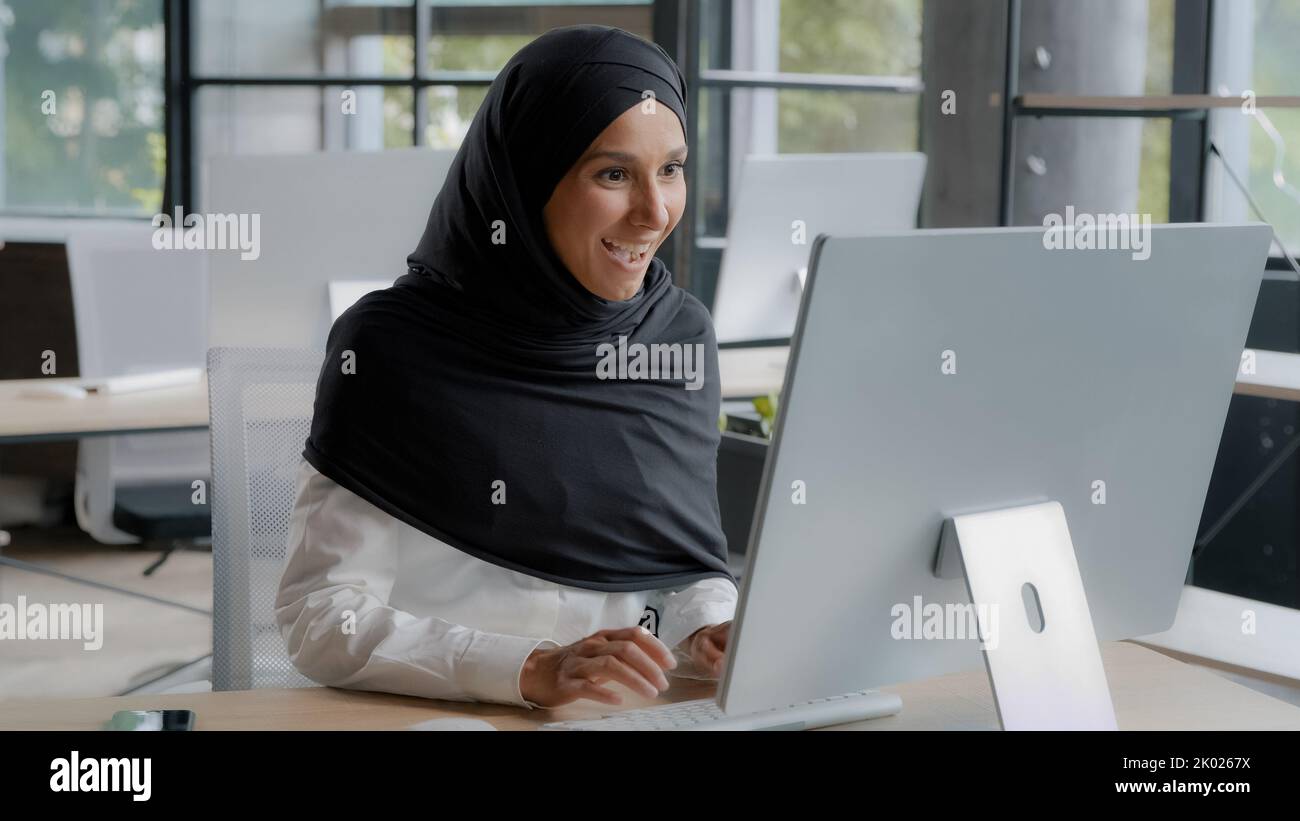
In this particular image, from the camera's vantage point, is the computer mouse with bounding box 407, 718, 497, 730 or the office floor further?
the office floor

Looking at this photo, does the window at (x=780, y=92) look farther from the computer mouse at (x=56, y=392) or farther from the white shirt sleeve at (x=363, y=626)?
the white shirt sleeve at (x=363, y=626)

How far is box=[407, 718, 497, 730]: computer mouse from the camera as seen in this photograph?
3.78 feet

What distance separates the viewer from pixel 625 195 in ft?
4.64

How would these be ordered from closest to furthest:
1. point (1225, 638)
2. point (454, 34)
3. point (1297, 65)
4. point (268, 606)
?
point (268, 606), point (1225, 638), point (1297, 65), point (454, 34)

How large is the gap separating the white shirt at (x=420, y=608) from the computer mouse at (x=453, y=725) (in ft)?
0.23

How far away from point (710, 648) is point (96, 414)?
170cm

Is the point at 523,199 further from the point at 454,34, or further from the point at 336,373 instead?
the point at 454,34

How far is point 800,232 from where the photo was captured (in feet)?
9.71

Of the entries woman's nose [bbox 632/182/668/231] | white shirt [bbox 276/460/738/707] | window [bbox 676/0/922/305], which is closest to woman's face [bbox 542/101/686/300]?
woman's nose [bbox 632/182/668/231]

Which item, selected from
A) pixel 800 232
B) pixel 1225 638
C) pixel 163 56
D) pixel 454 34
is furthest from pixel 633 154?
pixel 163 56

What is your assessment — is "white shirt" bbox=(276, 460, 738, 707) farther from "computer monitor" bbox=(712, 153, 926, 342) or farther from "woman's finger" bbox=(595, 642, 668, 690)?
"computer monitor" bbox=(712, 153, 926, 342)

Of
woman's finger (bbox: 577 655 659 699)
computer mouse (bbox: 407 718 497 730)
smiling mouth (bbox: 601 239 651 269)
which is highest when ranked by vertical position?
smiling mouth (bbox: 601 239 651 269)

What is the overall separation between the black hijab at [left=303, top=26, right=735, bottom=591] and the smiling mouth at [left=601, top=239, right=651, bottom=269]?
3.0 inches
